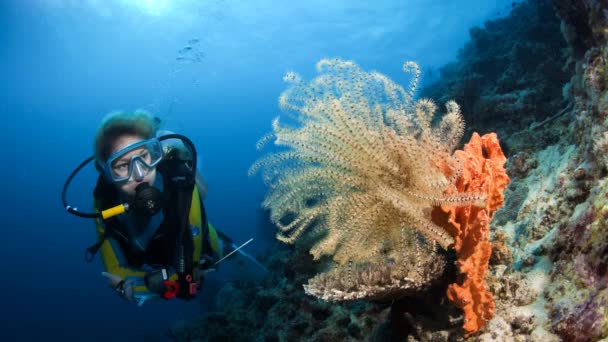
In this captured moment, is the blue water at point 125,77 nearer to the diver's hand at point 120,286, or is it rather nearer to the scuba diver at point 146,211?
the scuba diver at point 146,211

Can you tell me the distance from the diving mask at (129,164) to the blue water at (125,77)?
264cm

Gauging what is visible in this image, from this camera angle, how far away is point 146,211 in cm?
472

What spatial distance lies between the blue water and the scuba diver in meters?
2.31

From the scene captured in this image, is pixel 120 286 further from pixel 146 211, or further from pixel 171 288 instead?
pixel 146 211

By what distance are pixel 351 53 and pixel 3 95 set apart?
6393 cm

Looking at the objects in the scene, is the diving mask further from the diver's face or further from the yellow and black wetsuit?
the yellow and black wetsuit

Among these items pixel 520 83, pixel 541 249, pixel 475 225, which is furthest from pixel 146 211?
pixel 520 83

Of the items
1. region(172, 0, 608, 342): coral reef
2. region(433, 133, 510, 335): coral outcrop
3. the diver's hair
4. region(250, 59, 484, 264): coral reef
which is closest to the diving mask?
the diver's hair

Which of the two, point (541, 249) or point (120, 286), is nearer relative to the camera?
point (541, 249)

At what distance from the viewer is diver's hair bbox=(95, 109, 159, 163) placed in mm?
4656

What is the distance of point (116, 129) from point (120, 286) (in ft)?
7.63

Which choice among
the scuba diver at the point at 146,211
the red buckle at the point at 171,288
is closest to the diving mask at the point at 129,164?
the scuba diver at the point at 146,211

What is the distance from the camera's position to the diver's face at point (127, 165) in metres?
4.62

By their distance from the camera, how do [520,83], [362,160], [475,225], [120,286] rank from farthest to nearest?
[520,83]
[120,286]
[362,160]
[475,225]
